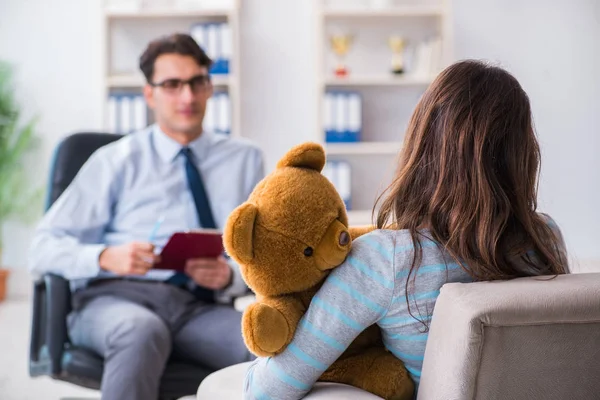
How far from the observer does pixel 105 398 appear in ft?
5.77

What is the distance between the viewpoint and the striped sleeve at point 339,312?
3.30 ft

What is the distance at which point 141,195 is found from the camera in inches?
92.1

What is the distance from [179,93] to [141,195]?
0.36 m

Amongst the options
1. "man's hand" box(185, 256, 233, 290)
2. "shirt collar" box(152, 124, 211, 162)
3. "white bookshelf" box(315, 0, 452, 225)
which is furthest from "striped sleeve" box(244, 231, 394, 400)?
"white bookshelf" box(315, 0, 452, 225)

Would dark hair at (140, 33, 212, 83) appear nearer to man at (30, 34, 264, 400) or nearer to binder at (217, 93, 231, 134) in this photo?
man at (30, 34, 264, 400)

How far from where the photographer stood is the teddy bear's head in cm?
102

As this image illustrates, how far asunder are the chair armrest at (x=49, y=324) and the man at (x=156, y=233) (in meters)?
0.04

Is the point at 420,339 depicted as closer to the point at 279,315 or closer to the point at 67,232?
the point at 279,315

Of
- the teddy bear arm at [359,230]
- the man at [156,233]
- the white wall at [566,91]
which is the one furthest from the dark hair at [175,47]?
the white wall at [566,91]

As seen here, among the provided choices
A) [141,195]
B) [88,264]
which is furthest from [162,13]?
[88,264]

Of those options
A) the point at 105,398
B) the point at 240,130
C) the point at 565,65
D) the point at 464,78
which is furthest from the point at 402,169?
the point at 565,65

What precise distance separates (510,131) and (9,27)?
14.4 ft

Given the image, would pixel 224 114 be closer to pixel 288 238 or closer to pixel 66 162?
pixel 66 162

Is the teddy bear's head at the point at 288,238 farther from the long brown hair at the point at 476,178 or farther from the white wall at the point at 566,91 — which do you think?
the white wall at the point at 566,91
